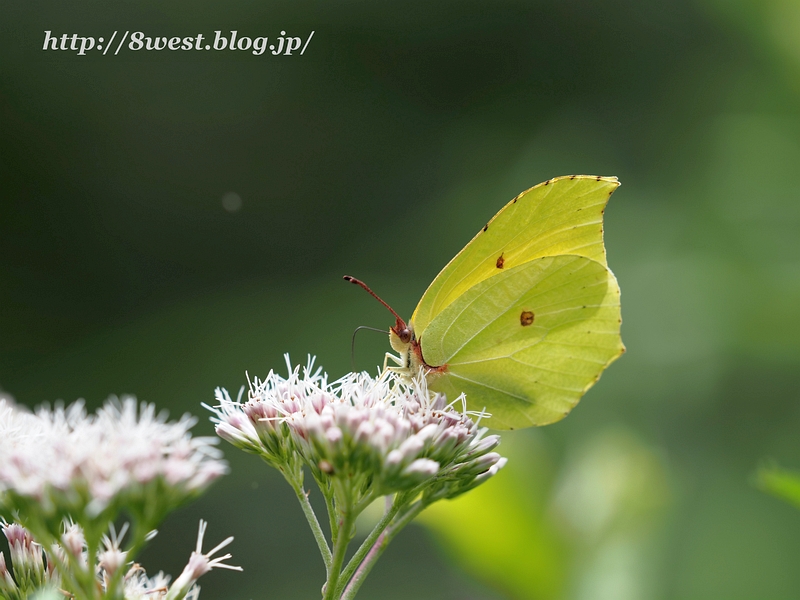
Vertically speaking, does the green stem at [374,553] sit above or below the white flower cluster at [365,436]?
below

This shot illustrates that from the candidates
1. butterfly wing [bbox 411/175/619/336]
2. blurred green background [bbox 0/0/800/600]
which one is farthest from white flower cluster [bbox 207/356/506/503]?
blurred green background [bbox 0/0/800/600]

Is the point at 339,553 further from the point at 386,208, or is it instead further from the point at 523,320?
the point at 386,208

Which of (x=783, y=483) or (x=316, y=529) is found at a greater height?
(x=783, y=483)

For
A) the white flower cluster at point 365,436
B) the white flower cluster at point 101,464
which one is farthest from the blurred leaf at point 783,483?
the white flower cluster at point 101,464

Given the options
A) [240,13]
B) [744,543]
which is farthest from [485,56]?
[744,543]

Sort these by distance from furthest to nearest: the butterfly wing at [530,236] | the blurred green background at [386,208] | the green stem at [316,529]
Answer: the blurred green background at [386,208] → the butterfly wing at [530,236] → the green stem at [316,529]

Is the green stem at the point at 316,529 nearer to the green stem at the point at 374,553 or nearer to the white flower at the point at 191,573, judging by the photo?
the green stem at the point at 374,553

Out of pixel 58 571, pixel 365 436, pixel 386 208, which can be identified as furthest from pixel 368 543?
pixel 386 208
